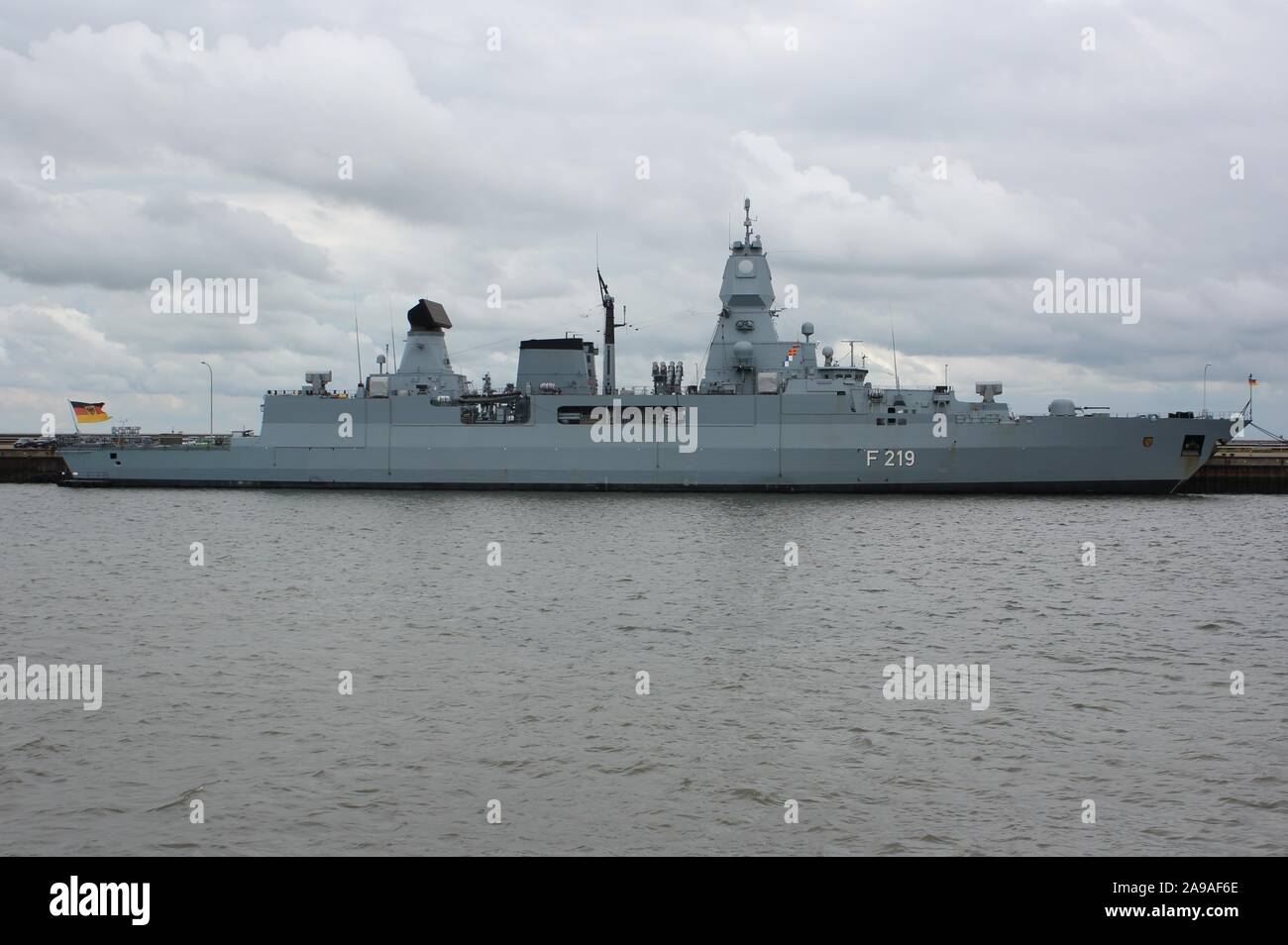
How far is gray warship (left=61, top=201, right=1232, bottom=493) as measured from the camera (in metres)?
42.2

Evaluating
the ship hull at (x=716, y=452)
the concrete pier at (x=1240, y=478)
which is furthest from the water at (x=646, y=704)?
the concrete pier at (x=1240, y=478)

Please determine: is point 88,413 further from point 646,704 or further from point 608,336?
point 646,704

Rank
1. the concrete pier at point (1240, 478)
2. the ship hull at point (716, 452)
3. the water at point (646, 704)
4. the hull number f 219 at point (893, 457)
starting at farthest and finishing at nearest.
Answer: the concrete pier at point (1240, 478), the hull number f 219 at point (893, 457), the ship hull at point (716, 452), the water at point (646, 704)

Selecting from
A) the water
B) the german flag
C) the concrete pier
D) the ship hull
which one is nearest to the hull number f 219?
the ship hull

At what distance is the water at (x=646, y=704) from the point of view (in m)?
9.10

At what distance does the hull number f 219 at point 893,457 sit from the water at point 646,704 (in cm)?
1497

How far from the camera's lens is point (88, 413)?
54.4m

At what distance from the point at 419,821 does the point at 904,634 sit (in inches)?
399

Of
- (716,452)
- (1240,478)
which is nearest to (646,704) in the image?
(716,452)

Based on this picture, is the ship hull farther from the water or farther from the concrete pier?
the water

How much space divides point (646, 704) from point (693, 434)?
108 feet

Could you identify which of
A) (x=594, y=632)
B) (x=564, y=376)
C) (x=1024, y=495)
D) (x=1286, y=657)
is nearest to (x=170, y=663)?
(x=594, y=632)

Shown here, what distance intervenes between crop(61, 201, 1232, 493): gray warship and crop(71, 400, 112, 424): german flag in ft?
8.36

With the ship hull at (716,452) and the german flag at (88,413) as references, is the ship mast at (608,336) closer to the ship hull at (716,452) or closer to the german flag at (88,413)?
the ship hull at (716,452)
